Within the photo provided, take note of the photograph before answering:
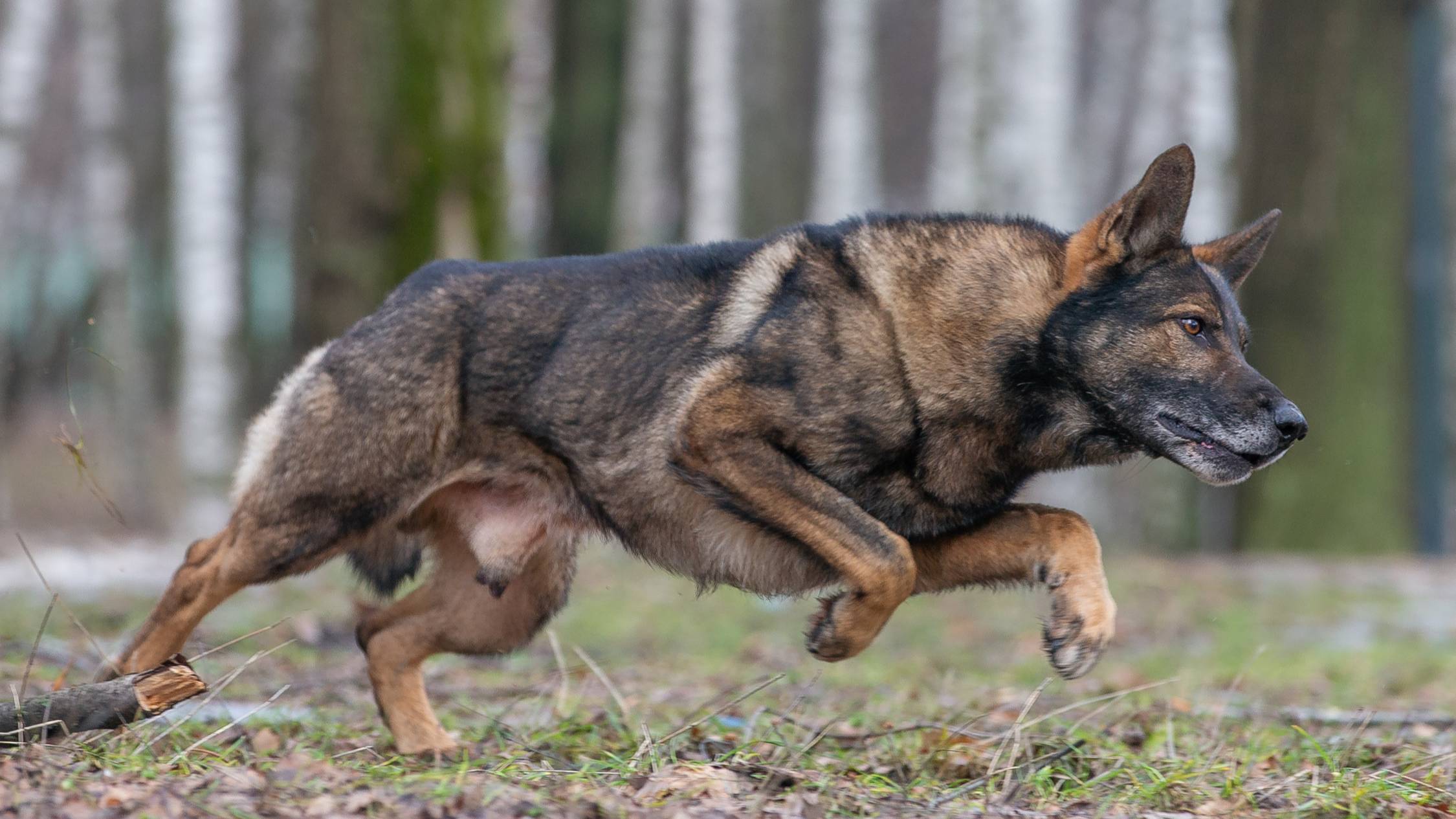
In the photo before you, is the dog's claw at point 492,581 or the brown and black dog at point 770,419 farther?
the dog's claw at point 492,581

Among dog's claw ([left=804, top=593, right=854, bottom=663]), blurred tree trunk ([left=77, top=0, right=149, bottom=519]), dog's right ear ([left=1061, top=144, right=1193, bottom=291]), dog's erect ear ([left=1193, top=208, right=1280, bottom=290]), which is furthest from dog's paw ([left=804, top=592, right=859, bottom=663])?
blurred tree trunk ([left=77, top=0, right=149, bottom=519])

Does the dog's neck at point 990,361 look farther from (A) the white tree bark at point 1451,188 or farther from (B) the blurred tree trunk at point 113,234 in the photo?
(A) the white tree bark at point 1451,188

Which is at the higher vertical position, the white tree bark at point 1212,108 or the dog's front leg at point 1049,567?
the white tree bark at point 1212,108

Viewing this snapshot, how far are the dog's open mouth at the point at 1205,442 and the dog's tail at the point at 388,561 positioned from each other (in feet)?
9.48

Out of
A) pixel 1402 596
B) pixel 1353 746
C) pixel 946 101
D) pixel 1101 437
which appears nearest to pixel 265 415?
pixel 1101 437

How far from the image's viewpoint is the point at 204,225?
15.2 metres

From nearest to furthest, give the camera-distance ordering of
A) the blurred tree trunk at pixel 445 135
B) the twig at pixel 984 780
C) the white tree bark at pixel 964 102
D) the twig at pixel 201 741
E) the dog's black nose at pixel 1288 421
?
the twig at pixel 201 741 → the twig at pixel 984 780 → the dog's black nose at pixel 1288 421 → the blurred tree trunk at pixel 445 135 → the white tree bark at pixel 964 102

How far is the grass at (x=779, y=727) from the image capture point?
405 cm

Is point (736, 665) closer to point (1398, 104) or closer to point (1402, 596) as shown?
point (1402, 596)

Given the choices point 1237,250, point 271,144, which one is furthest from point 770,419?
point 271,144

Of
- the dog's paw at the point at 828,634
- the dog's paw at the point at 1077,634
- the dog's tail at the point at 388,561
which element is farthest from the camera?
the dog's tail at the point at 388,561

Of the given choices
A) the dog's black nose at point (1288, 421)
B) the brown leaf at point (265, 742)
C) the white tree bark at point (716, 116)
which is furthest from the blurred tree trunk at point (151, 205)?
the dog's black nose at point (1288, 421)

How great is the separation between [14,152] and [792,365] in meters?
14.1

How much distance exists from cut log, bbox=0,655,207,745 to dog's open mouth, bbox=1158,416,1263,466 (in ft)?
10.5
